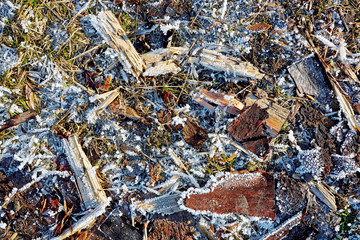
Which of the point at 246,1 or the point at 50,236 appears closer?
the point at 50,236

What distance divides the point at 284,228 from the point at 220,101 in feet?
4.02

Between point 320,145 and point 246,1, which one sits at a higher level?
point 246,1

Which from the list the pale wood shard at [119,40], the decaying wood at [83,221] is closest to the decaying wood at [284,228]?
the decaying wood at [83,221]

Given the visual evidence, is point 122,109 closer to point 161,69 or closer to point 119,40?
point 161,69

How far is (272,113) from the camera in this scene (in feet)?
6.94

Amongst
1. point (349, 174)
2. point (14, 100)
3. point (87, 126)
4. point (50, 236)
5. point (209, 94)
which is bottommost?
point (349, 174)

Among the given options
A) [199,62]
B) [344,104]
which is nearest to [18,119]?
[199,62]

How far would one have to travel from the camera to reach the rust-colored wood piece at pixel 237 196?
207 cm

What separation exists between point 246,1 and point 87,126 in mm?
1797

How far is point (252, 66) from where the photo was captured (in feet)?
7.08

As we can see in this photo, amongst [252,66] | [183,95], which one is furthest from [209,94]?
[252,66]

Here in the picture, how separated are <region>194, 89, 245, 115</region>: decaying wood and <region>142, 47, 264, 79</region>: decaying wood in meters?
0.22

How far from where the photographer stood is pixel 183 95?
7.11 ft

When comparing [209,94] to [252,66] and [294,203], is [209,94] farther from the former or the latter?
[294,203]
